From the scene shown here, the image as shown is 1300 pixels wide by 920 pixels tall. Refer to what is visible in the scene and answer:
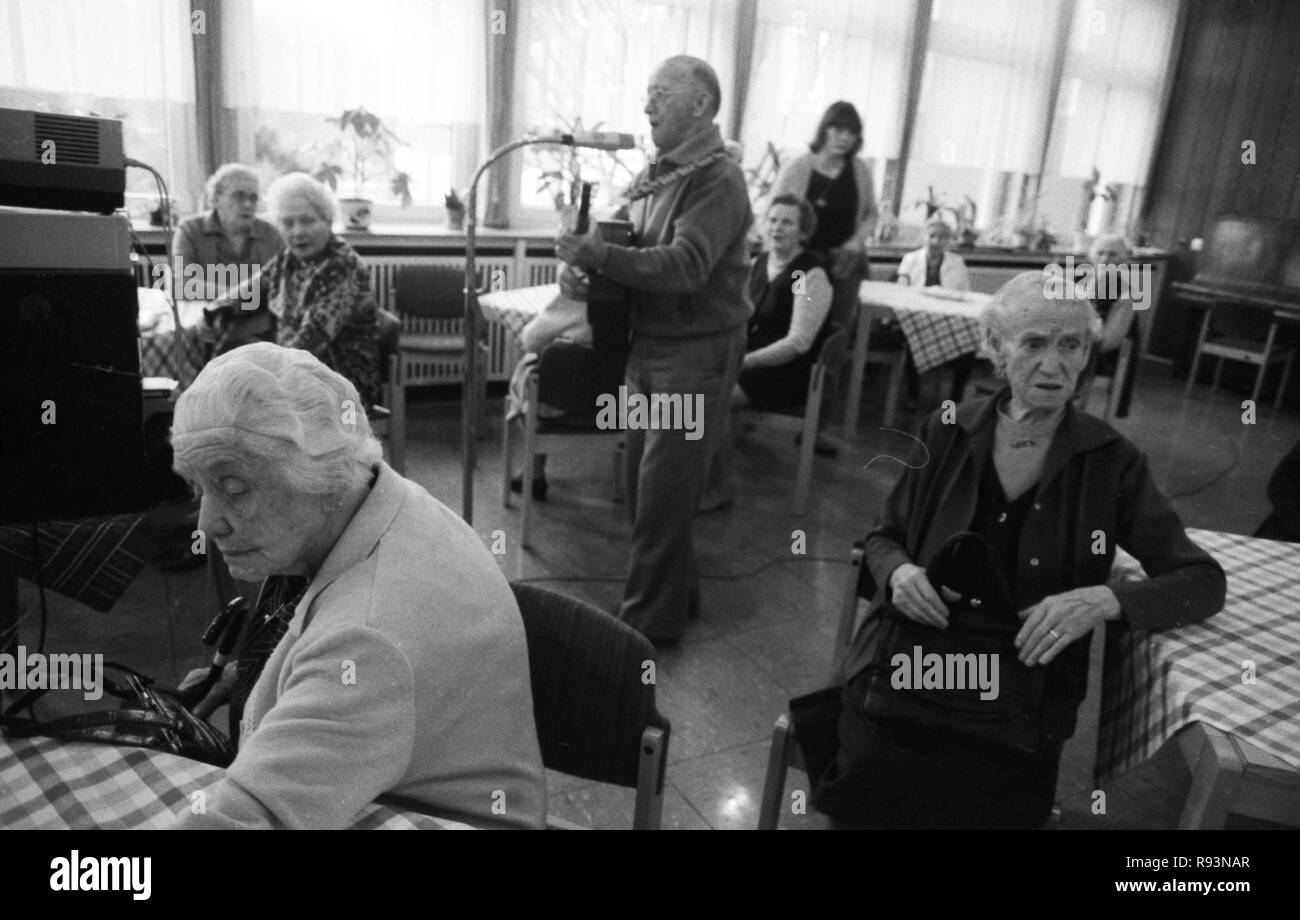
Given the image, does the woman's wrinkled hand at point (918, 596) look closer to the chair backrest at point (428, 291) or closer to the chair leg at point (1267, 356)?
the chair backrest at point (428, 291)

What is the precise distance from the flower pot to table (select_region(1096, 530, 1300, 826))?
4.11m

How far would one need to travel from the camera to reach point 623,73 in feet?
17.2

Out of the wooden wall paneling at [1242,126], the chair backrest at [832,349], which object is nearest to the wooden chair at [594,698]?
the chair backrest at [832,349]

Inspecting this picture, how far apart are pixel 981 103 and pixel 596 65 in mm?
3098

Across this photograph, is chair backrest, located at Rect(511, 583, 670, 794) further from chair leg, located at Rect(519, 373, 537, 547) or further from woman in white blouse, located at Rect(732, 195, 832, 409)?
woman in white blouse, located at Rect(732, 195, 832, 409)

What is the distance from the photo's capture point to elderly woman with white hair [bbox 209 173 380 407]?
3.00 m

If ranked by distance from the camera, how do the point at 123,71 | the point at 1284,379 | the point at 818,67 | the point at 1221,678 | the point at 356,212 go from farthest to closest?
the point at 1284,379 < the point at 818,67 < the point at 356,212 < the point at 123,71 < the point at 1221,678

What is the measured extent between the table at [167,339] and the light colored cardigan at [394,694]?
5.77 ft

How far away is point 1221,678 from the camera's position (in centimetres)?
133

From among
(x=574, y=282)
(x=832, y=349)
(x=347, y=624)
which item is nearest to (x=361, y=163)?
(x=832, y=349)

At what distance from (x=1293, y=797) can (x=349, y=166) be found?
184 inches

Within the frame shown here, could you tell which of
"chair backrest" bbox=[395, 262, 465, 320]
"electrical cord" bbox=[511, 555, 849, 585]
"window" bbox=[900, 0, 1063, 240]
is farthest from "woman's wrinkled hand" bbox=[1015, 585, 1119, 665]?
"window" bbox=[900, 0, 1063, 240]

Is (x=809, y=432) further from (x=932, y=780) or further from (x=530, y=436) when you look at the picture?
(x=932, y=780)
